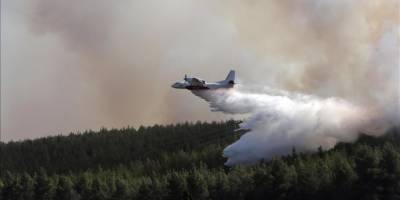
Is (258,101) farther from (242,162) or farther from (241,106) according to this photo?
(242,162)

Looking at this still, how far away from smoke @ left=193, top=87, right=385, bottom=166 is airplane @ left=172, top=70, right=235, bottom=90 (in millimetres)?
5710

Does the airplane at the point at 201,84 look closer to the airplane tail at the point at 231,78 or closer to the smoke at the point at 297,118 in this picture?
the airplane tail at the point at 231,78

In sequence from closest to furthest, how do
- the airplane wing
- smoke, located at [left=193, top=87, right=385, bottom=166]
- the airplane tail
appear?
the airplane wing → the airplane tail → smoke, located at [left=193, top=87, right=385, bottom=166]

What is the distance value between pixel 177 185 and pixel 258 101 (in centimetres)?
1633

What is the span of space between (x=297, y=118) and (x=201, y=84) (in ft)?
69.2

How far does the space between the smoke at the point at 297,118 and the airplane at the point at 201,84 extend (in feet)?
18.7

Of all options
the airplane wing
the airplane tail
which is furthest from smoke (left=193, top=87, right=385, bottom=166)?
the airplane wing

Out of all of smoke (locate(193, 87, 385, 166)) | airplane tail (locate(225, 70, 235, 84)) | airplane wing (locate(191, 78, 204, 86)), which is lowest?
smoke (locate(193, 87, 385, 166))

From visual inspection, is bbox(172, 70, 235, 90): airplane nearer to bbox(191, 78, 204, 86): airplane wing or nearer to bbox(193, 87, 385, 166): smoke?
bbox(191, 78, 204, 86): airplane wing

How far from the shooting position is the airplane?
3835 inches

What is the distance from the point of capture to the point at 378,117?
112m

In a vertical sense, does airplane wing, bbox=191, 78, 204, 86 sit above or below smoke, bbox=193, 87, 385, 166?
above

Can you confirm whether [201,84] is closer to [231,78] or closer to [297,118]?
[231,78]

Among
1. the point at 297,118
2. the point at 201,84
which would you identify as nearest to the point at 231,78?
the point at 201,84
